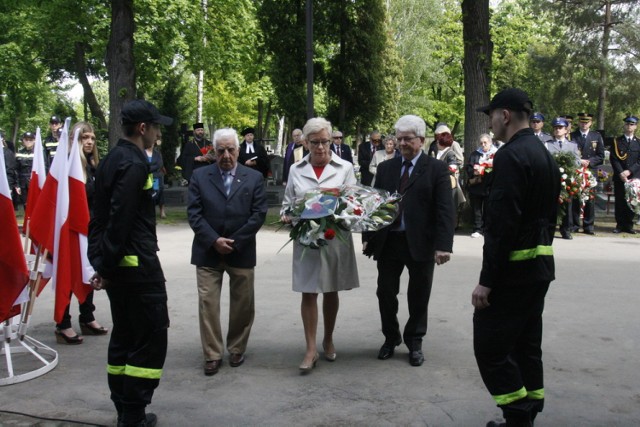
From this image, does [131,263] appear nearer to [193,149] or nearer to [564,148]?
[564,148]

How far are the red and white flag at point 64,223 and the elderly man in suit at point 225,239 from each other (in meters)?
1.02

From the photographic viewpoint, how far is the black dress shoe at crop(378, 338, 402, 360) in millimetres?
6398

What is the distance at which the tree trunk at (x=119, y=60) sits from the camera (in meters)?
18.1

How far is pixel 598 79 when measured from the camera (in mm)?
35656

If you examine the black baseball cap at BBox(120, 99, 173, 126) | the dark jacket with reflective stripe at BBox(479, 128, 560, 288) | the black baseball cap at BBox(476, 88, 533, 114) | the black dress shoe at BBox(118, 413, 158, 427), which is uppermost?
the black baseball cap at BBox(476, 88, 533, 114)

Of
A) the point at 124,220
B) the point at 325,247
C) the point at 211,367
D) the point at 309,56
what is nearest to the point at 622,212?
the point at 309,56

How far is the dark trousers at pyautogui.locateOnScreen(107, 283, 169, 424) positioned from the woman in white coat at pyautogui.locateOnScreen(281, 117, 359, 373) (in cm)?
152

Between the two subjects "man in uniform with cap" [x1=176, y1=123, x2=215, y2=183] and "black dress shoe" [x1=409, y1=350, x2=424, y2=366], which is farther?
"man in uniform with cap" [x1=176, y1=123, x2=215, y2=183]

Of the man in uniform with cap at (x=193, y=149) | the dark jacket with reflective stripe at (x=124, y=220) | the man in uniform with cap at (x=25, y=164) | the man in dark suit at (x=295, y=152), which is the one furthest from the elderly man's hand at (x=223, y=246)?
the man in uniform with cap at (x=25, y=164)

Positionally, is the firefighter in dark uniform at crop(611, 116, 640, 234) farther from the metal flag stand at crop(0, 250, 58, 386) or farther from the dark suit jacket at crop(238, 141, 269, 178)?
the metal flag stand at crop(0, 250, 58, 386)

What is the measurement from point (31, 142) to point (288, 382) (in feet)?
47.7

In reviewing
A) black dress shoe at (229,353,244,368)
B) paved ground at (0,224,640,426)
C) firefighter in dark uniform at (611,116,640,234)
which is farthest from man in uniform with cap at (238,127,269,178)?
black dress shoe at (229,353,244,368)

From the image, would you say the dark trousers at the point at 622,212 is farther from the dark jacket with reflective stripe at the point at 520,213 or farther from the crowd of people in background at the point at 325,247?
the dark jacket with reflective stripe at the point at 520,213

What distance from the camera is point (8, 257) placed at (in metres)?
5.77
